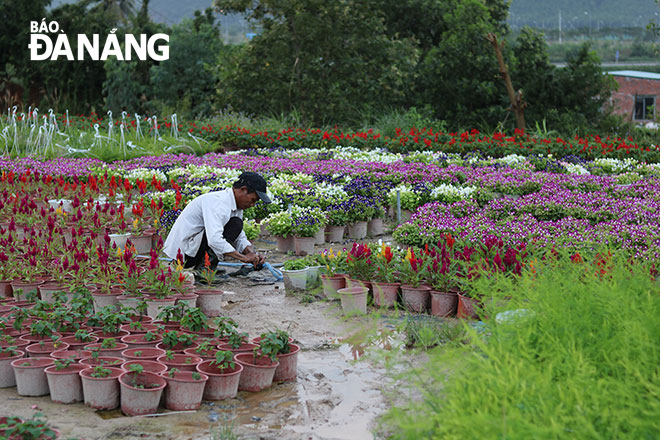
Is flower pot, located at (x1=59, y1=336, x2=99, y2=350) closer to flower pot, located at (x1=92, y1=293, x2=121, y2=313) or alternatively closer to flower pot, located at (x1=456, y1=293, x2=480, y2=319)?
flower pot, located at (x1=92, y1=293, x2=121, y2=313)

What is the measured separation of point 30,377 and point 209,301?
192 centimetres

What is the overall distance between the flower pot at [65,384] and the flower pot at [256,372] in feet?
3.02

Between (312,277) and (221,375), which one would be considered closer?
(221,375)

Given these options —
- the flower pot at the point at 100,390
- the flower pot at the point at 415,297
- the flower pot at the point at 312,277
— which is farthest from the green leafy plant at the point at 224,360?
the flower pot at the point at 312,277

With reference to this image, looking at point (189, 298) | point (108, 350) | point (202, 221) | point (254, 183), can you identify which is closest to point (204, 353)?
point (108, 350)

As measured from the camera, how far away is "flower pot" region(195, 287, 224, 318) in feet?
19.2

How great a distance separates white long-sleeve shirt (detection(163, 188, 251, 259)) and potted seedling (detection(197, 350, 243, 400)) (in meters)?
2.44

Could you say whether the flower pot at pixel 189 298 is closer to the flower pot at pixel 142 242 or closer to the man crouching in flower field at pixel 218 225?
the man crouching in flower field at pixel 218 225

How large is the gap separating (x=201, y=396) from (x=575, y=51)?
21.6m

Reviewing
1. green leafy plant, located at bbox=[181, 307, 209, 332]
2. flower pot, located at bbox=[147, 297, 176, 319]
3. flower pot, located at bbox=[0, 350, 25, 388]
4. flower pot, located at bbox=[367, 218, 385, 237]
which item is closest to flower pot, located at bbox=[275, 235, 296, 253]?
flower pot, located at bbox=[367, 218, 385, 237]

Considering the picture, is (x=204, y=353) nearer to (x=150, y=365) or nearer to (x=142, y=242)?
(x=150, y=365)

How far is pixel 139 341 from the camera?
4.59 meters

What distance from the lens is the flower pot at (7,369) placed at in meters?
4.21

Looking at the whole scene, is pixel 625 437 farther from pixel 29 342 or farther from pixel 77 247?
pixel 77 247
